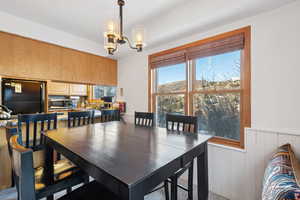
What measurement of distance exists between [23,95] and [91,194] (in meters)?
2.52

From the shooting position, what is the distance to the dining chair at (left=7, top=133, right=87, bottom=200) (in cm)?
72

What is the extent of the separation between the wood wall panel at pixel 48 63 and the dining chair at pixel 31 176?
1.79 meters

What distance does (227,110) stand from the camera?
2041mm

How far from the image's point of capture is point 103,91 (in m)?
4.25

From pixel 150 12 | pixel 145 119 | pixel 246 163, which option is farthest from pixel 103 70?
pixel 246 163

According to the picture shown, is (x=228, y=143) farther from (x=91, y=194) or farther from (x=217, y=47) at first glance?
(x=91, y=194)

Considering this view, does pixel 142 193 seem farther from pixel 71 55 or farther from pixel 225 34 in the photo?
pixel 71 55

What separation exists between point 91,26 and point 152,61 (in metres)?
1.33

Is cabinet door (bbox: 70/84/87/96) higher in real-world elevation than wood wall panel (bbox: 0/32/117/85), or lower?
lower

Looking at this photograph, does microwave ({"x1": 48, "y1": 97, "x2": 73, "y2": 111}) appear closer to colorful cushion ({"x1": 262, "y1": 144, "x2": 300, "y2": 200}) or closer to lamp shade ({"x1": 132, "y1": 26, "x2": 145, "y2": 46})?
lamp shade ({"x1": 132, "y1": 26, "x2": 145, "y2": 46})

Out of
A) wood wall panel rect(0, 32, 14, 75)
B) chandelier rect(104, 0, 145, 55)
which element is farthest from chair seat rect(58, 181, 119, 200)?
wood wall panel rect(0, 32, 14, 75)

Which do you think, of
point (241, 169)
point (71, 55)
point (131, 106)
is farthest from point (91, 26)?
point (241, 169)

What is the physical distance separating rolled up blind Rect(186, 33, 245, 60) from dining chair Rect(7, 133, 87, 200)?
224 cm

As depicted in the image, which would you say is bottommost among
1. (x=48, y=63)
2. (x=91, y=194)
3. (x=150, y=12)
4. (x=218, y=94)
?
(x=91, y=194)
